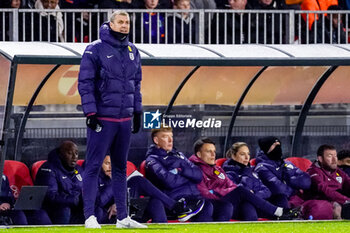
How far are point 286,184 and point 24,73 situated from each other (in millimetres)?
3211

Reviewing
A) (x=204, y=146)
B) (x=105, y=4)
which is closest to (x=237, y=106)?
(x=204, y=146)

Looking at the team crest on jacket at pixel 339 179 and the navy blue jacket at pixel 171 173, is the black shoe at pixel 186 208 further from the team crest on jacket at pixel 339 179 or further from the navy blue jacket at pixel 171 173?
the team crest on jacket at pixel 339 179

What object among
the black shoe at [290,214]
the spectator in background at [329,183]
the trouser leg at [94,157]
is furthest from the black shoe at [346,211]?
the trouser leg at [94,157]

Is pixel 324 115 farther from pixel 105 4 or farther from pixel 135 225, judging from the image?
pixel 135 225

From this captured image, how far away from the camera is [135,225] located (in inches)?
471

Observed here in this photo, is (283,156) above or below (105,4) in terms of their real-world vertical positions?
below

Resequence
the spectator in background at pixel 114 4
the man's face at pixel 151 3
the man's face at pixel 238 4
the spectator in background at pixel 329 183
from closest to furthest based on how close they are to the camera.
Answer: the spectator in background at pixel 329 183
the spectator in background at pixel 114 4
the man's face at pixel 151 3
the man's face at pixel 238 4

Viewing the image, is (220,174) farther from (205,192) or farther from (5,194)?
(5,194)

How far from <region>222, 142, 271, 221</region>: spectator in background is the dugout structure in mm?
769

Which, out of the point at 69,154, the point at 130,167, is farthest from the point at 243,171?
the point at 69,154

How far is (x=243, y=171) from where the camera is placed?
47.9 feet

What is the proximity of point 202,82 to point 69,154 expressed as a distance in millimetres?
2295

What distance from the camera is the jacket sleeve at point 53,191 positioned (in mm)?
13297

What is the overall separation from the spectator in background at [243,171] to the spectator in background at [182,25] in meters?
2.51
